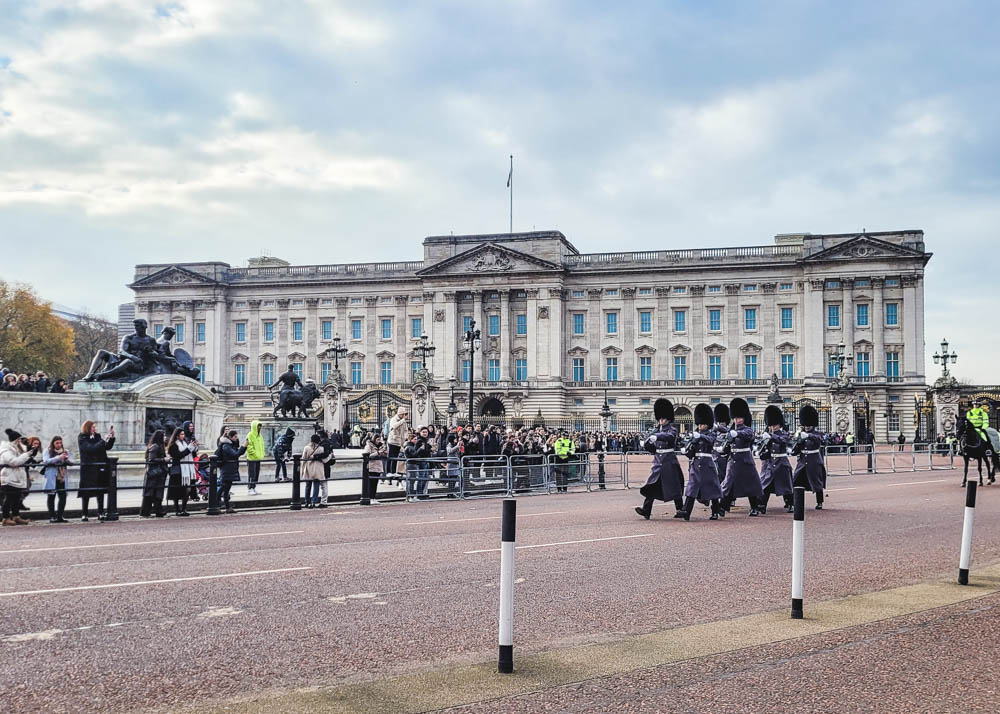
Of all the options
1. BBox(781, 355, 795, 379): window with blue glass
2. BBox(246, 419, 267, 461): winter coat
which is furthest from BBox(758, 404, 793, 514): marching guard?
BBox(781, 355, 795, 379): window with blue glass

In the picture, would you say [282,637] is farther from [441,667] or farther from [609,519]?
[609,519]

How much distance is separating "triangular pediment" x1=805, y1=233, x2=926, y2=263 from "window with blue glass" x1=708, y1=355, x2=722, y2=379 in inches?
455

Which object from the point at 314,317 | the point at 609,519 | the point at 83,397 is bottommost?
the point at 609,519

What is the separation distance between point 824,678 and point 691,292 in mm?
80342

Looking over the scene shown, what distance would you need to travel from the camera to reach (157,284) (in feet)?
311

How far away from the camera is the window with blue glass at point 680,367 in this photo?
85312 millimetres

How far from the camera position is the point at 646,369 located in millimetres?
86000

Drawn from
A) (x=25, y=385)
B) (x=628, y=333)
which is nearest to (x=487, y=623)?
(x=25, y=385)

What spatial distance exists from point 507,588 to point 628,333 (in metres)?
80.8

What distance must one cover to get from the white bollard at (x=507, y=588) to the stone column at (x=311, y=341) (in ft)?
285

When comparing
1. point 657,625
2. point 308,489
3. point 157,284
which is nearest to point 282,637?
point 657,625

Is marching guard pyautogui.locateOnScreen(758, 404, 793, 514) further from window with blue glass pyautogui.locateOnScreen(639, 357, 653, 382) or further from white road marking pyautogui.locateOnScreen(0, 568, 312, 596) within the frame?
window with blue glass pyautogui.locateOnScreen(639, 357, 653, 382)

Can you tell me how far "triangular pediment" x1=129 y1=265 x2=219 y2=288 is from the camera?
93.0 meters

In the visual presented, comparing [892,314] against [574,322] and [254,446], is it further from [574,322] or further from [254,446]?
[254,446]
